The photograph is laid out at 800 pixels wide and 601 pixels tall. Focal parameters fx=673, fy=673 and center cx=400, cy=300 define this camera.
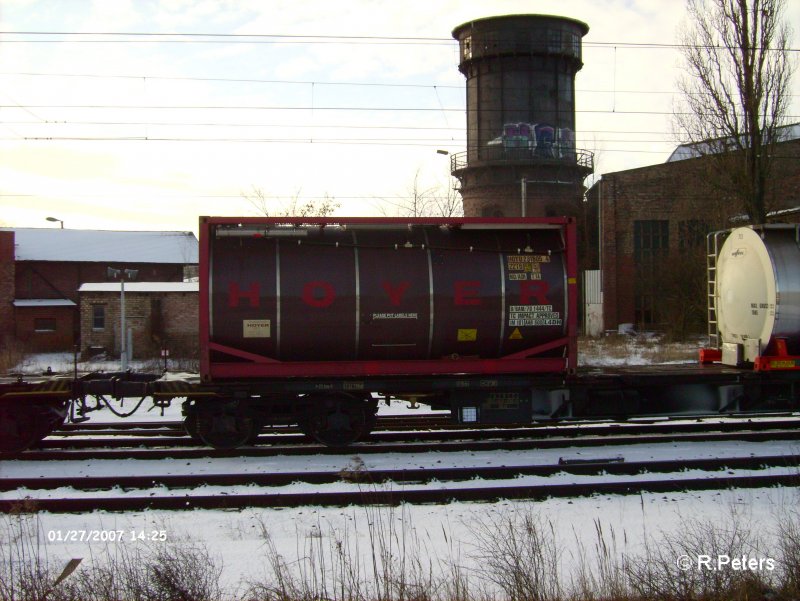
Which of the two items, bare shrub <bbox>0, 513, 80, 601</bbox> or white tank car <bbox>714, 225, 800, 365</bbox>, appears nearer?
bare shrub <bbox>0, 513, 80, 601</bbox>

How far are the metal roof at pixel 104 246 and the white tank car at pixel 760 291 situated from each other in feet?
138

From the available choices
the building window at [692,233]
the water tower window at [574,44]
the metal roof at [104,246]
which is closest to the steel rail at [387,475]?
the building window at [692,233]

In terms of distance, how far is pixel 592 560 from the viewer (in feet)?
20.8

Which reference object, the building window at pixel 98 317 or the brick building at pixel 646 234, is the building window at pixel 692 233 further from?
the building window at pixel 98 317

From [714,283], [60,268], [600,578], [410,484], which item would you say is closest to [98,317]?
[60,268]

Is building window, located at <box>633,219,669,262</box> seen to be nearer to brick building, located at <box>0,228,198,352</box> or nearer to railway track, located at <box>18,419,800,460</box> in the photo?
railway track, located at <box>18,419,800,460</box>

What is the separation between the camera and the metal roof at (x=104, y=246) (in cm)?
4688

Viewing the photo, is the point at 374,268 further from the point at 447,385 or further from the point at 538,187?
the point at 538,187

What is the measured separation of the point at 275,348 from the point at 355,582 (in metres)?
5.04

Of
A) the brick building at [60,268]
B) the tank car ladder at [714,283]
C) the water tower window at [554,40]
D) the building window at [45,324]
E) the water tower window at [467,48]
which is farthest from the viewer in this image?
the building window at [45,324]

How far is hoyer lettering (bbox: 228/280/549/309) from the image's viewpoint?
1002cm

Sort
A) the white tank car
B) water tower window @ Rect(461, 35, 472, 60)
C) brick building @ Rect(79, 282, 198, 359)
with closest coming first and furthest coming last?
the white tank car → brick building @ Rect(79, 282, 198, 359) → water tower window @ Rect(461, 35, 472, 60)

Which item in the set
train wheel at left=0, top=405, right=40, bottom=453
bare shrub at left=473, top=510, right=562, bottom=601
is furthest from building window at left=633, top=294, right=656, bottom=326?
train wheel at left=0, top=405, right=40, bottom=453

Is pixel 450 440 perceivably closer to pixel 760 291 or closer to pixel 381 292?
pixel 381 292
